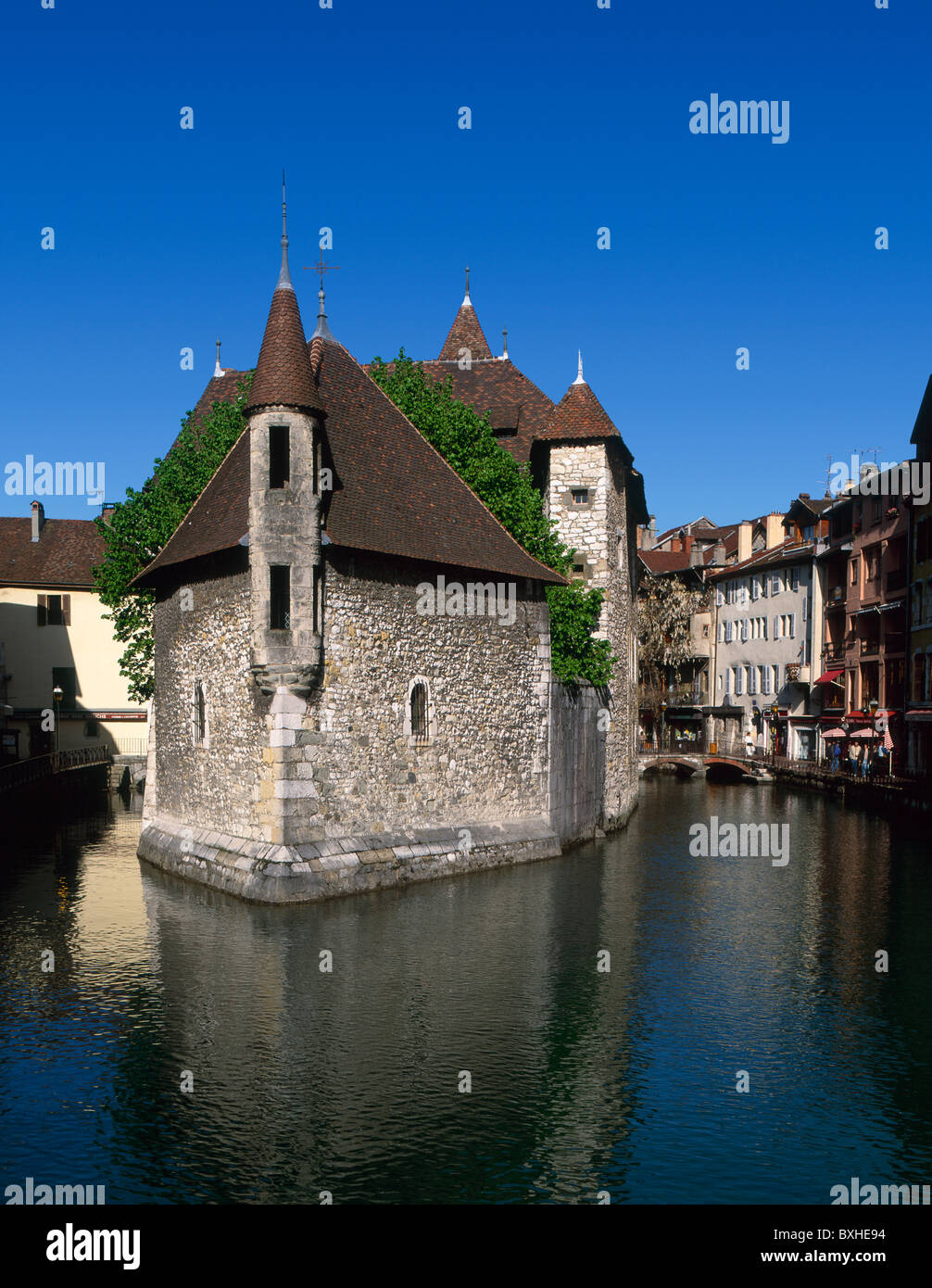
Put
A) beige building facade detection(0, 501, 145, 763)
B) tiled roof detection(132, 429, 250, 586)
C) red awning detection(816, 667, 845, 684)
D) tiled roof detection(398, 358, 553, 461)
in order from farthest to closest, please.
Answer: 1. red awning detection(816, 667, 845, 684)
2. beige building facade detection(0, 501, 145, 763)
3. tiled roof detection(398, 358, 553, 461)
4. tiled roof detection(132, 429, 250, 586)

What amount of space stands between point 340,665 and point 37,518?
125 feet

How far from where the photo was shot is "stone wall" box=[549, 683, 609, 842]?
26703 mm

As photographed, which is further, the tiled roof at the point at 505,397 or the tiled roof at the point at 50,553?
the tiled roof at the point at 50,553

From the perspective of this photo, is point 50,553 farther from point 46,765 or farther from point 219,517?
point 219,517

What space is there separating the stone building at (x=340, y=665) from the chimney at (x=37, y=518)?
99.0 ft

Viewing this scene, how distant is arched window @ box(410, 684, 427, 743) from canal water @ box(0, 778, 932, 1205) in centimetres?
303

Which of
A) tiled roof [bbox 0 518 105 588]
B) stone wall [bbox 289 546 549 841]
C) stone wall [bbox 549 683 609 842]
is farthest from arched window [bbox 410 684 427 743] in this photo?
tiled roof [bbox 0 518 105 588]

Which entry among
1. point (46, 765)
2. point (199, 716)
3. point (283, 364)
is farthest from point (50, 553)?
point (283, 364)

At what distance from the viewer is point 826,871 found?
24.6 m

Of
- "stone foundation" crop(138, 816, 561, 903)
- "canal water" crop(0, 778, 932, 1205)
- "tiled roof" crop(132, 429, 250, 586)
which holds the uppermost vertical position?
"tiled roof" crop(132, 429, 250, 586)

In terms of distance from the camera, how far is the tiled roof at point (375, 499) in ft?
70.4

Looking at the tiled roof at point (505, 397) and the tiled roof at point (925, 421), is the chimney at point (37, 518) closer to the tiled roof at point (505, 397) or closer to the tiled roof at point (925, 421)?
the tiled roof at point (505, 397)

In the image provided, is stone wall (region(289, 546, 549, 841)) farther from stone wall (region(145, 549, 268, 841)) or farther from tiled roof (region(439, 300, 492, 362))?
tiled roof (region(439, 300, 492, 362))

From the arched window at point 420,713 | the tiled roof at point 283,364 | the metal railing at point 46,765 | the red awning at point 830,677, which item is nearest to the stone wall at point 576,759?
the arched window at point 420,713
